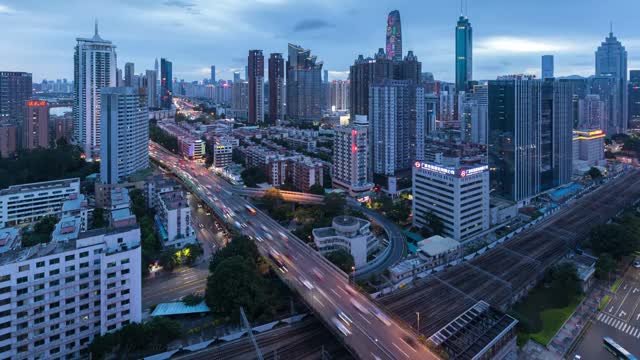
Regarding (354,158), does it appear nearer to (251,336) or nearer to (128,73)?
(251,336)

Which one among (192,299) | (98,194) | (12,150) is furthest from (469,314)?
(12,150)

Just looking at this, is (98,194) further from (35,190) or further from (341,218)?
(341,218)

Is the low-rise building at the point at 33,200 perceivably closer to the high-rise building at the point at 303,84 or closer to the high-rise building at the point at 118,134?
the high-rise building at the point at 118,134

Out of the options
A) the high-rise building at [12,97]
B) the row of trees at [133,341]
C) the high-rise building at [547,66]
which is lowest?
the row of trees at [133,341]

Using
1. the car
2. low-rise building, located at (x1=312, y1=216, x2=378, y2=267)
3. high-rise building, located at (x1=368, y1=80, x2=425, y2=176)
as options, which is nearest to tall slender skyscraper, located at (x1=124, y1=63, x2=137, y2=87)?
high-rise building, located at (x1=368, y1=80, x2=425, y2=176)

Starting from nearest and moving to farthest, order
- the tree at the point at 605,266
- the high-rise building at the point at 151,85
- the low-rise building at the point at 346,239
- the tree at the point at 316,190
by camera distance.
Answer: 1. the tree at the point at 605,266
2. the low-rise building at the point at 346,239
3. the tree at the point at 316,190
4. the high-rise building at the point at 151,85

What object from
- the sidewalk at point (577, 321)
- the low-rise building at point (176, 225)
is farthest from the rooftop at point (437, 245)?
the low-rise building at point (176, 225)

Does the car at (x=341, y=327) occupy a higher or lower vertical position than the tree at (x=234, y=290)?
lower

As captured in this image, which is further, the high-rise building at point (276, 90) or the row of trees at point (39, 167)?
the high-rise building at point (276, 90)
